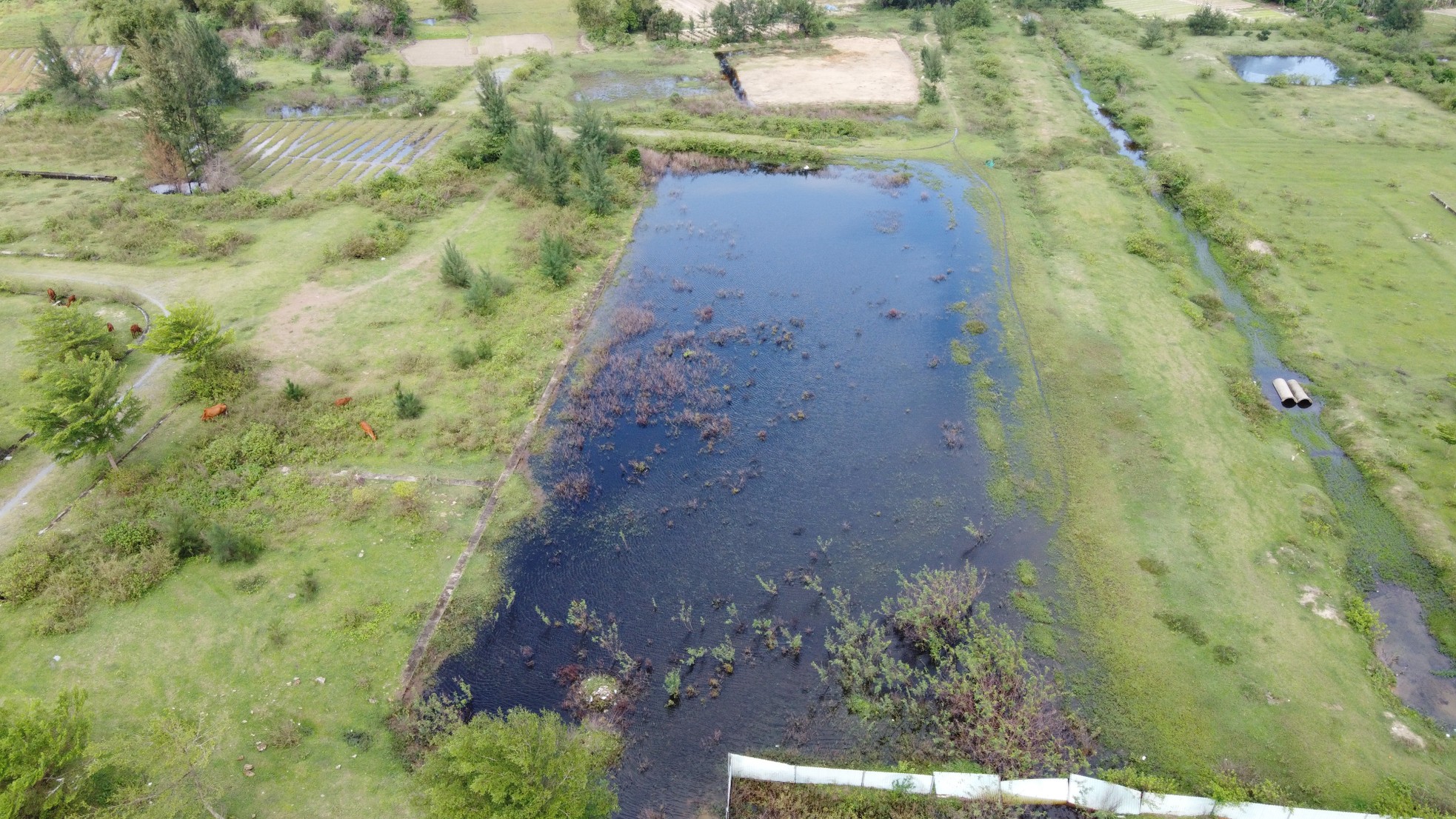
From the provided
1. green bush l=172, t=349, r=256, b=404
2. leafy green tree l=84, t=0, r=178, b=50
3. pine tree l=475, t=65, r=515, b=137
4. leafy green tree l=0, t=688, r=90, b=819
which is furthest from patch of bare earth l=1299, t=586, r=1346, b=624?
leafy green tree l=84, t=0, r=178, b=50

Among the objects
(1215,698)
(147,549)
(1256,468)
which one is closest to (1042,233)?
(1256,468)

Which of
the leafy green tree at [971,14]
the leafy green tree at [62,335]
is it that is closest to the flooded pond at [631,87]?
the leafy green tree at [971,14]

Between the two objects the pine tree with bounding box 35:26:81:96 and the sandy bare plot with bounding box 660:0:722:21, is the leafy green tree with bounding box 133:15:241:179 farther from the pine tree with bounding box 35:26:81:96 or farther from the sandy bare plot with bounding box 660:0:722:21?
the sandy bare plot with bounding box 660:0:722:21

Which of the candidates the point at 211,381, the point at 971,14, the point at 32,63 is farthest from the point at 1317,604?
the point at 32,63

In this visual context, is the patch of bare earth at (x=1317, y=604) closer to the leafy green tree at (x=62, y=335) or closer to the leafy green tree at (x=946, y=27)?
the leafy green tree at (x=62, y=335)

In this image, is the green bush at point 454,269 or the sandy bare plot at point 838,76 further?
the sandy bare plot at point 838,76

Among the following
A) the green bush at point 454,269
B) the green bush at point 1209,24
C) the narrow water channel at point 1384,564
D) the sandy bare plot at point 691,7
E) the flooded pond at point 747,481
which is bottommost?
the narrow water channel at point 1384,564
